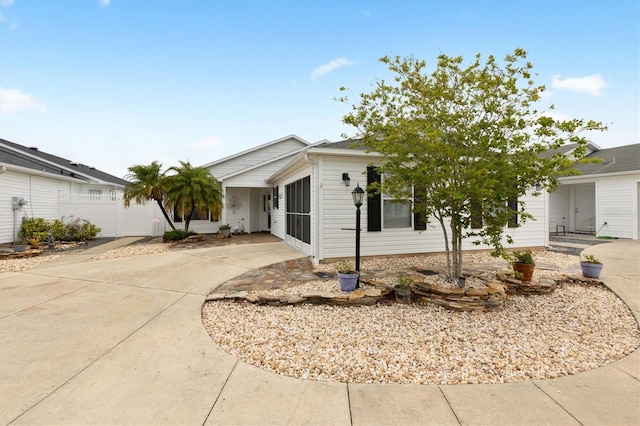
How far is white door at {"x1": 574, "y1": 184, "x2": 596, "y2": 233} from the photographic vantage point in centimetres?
1396

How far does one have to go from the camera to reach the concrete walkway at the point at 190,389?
2.08m

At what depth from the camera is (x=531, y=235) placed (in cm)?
920

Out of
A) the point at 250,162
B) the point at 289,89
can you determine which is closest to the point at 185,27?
the point at 289,89

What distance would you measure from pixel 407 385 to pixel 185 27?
36.1ft

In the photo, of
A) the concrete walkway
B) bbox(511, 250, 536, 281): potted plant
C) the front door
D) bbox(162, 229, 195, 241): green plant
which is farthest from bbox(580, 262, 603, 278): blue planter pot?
the front door

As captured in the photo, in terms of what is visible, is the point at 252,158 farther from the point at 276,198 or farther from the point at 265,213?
the point at 276,198

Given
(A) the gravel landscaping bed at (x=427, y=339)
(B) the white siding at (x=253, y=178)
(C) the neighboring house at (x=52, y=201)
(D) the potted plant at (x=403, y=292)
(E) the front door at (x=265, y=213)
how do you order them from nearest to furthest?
(A) the gravel landscaping bed at (x=427, y=339) < (D) the potted plant at (x=403, y=292) < (C) the neighboring house at (x=52, y=201) < (B) the white siding at (x=253, y=178) < (E) the front door at (x=265, y=213)

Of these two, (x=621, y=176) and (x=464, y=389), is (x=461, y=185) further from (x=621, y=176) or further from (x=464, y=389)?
(x=621, y=176)

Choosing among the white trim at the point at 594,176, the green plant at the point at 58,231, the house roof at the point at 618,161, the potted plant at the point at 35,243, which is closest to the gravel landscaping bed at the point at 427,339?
the potted plant at the point at 35,243

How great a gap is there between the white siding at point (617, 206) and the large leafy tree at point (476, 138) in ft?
36.0

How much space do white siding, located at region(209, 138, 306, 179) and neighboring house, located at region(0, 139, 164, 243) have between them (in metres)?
3.91

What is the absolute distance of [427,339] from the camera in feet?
11.0

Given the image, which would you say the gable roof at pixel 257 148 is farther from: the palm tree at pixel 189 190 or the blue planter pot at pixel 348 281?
the blue planter pot at pixel 348 281

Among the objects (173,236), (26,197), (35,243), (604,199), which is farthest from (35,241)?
(604,199)
